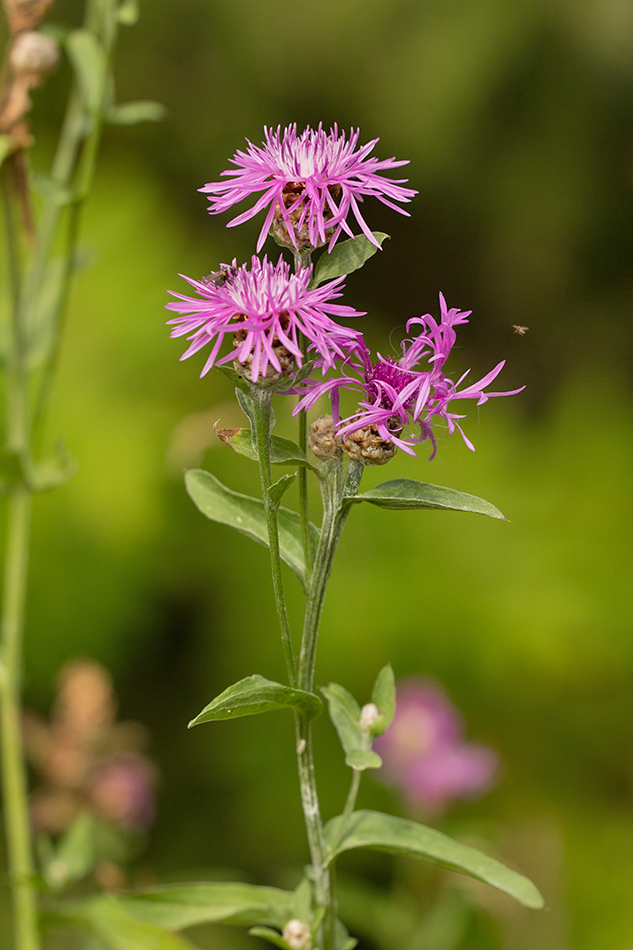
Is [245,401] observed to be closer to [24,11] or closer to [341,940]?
[341,940]

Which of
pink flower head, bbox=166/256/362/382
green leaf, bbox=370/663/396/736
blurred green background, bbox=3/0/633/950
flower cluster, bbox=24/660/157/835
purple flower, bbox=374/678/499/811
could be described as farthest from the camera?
blurred green background, bbox=3/0/633/950

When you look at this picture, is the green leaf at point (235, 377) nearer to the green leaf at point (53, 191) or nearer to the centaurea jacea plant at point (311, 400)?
the centaurea jacea plant at point (311, 400)

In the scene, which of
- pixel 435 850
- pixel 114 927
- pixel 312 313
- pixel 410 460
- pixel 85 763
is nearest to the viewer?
pixel 312 313

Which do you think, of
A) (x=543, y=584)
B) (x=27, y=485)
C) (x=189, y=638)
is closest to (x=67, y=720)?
(x=27, y=485)

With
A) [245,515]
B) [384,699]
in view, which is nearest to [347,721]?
[384,699]

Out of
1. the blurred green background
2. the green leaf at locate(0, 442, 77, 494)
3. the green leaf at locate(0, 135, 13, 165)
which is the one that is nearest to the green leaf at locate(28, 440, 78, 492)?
the green leaf at locate(0, 442, 77, 494)

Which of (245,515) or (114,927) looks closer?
(245,515)

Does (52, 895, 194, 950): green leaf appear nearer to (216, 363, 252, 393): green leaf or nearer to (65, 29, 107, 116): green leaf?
(216, 363, 252, 393): green leaf
